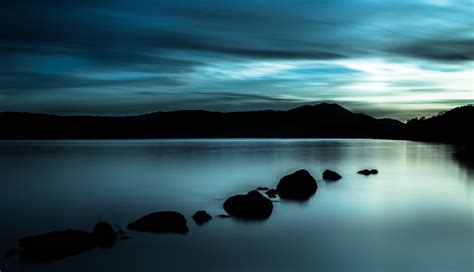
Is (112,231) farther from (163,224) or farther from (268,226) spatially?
(268,226)

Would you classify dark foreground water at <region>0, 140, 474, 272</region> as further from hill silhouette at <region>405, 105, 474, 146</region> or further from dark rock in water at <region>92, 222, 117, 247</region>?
hill silhouette at <region>405, 105, 474, 146</region>

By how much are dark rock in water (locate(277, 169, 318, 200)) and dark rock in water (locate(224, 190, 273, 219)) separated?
6.69 meters

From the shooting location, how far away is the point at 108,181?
39844 mm

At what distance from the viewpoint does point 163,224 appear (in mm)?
17750

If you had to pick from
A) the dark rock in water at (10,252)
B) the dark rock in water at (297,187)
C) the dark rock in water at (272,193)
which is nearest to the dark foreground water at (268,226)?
the dark rock in water at (10,252)

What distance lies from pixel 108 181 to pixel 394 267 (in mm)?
30972

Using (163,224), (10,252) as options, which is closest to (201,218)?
(163,224)

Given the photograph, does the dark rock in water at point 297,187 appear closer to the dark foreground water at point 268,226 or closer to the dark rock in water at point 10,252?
the dark foreground water at point 268,226

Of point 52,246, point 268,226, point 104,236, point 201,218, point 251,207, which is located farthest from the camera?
point 251,207

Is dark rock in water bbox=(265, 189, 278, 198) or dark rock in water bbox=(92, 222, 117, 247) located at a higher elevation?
dark rock in water bbox=(92, 222, 117, 247)

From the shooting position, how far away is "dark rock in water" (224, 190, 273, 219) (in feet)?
69.4

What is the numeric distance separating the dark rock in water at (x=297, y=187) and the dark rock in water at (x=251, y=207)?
6689mm

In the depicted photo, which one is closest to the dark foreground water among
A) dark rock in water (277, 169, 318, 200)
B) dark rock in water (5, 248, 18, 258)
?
dark rock in water (5, 248, 18, 258)

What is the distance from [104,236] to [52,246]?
2108mm
